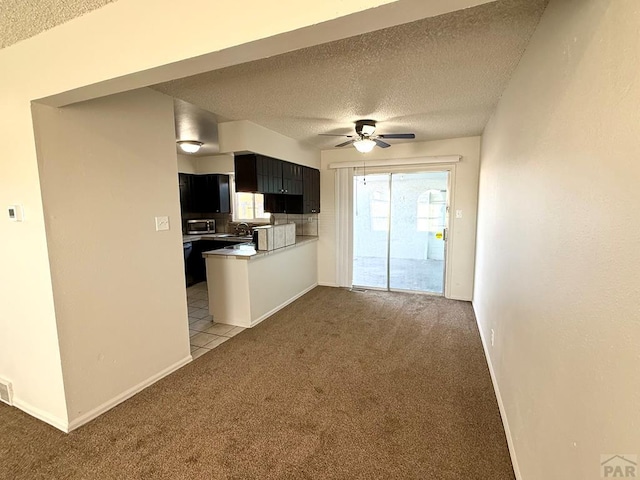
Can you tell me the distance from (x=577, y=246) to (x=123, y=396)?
9.53 feet

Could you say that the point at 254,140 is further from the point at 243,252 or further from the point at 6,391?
the point at 6,391

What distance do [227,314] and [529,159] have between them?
3.38 metres

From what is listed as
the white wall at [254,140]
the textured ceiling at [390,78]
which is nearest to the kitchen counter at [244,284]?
the white wall at [254,140]

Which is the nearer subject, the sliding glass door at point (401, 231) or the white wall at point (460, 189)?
the white wall at point (460, 189)

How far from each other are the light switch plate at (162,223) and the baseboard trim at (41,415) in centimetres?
143

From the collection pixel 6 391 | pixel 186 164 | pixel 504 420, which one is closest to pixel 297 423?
pixel 504 420

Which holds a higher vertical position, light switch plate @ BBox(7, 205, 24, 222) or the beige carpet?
light switch plate @ BBox(7, 205, 24, 222)

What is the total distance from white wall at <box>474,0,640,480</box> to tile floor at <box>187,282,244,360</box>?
2.66 metres

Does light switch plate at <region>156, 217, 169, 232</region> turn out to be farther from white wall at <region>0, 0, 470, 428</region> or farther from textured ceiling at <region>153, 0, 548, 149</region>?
textured ceiling at <region>153, 0, 548, 149</region>

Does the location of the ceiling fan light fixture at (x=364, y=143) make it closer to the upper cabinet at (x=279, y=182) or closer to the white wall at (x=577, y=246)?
the upper cabinet at (x=279, y=182)

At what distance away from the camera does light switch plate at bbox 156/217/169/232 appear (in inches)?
98.9

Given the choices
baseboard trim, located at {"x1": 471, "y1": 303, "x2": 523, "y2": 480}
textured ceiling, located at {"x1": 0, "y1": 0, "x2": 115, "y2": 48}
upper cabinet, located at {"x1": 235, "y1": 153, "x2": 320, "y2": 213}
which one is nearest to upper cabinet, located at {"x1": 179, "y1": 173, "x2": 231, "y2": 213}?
upper cabinet, located at {"x1": 235, "y1": 153, "x2": 320, "y2": 213}

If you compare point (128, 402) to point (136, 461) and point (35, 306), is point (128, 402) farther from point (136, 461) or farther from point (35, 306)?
point (35, 306)

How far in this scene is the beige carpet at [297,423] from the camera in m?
1.70
